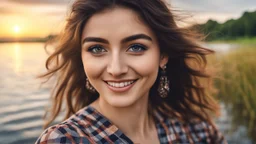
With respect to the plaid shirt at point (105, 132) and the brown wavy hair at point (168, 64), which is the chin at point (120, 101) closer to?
the plaid shirt at point (105, 132)

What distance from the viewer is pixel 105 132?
1.93 metres

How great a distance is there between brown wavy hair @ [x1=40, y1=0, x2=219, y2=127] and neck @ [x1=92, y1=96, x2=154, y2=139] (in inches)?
9.7

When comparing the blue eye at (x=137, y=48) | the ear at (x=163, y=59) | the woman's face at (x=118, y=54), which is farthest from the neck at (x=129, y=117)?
the blue eye at (x=137, y=48)

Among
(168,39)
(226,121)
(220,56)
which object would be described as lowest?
(226,121)

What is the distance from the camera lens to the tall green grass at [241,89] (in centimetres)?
559

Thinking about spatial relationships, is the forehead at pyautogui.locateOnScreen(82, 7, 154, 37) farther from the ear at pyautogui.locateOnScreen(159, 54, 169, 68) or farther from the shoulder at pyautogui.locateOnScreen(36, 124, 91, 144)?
the shoulder at pyautogui.locateOnScreen(36, 124, 91, 144)

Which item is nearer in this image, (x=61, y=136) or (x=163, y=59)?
(x=61, y=136)

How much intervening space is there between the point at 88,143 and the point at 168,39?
74cm

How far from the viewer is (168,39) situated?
2164 mm

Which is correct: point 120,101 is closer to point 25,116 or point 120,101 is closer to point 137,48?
point 137,48

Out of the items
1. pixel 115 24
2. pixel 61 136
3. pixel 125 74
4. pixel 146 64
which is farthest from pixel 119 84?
pixel 61 136

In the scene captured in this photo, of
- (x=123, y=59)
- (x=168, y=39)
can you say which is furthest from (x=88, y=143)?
(x=168, y=39)

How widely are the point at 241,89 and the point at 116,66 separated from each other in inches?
177

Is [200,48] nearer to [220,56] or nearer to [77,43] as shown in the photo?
[77,43]
